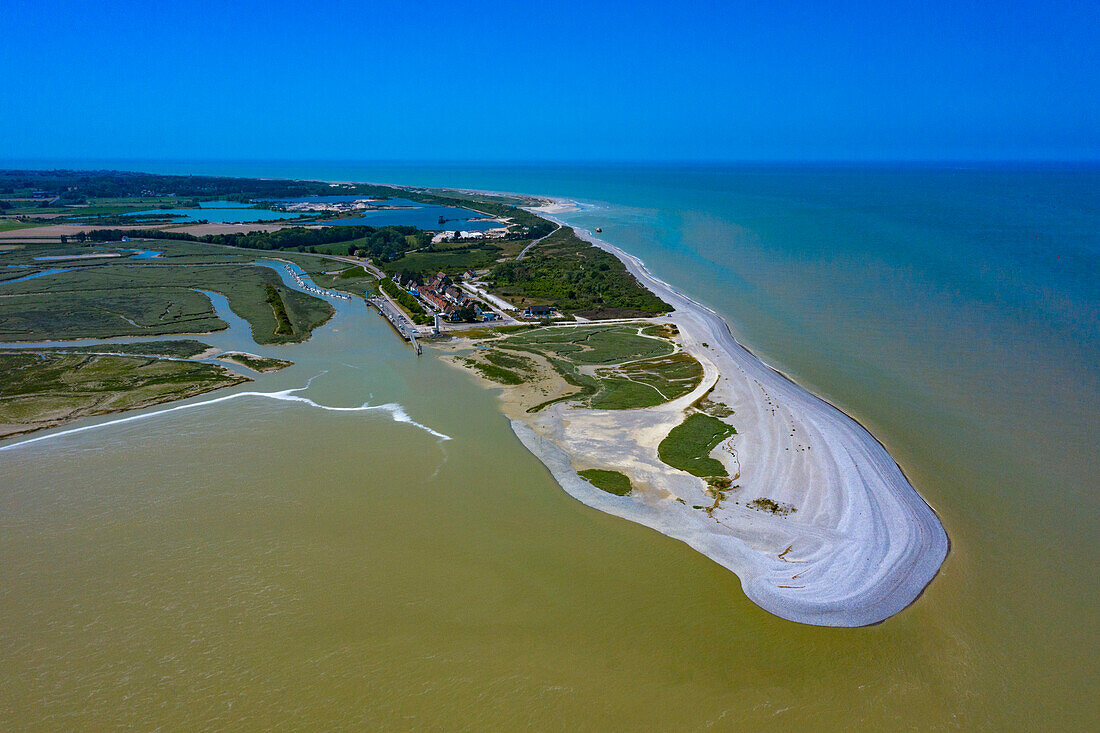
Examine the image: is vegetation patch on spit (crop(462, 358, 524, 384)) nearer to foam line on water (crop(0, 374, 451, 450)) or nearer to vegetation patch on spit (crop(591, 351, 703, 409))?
vegetation patch on spit (crop(591, 351, 703, 409))

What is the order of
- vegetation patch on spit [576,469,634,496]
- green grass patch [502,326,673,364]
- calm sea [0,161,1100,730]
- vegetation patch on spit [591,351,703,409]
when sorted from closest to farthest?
calm sea [0,161,1100,730]
vegetation patch on spit [576,469,634,496]
vegetation patch on spit [591,351,703,409]
green grass patch [502,326,673,364]

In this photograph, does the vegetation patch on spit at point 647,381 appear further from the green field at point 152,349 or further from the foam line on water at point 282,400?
the green field at point 152,349

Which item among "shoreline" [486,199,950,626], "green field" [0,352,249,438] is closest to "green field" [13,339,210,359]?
"green field" [0,352,249,438]

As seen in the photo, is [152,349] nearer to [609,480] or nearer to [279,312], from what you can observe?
[279,312]

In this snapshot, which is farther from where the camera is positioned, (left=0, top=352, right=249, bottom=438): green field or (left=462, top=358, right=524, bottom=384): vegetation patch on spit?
(left=462, top=358, right=524, bottom=384): vegetation patch on spit

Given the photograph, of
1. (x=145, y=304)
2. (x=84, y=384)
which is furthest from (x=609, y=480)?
(x=145, y=304)
